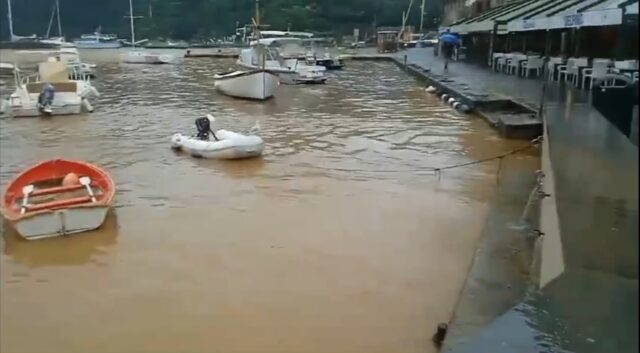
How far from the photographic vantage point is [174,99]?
24.3 metres

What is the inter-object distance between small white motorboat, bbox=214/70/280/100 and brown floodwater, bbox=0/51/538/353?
731 centimetres

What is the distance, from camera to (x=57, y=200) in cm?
898

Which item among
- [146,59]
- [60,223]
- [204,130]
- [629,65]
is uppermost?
[629,65]

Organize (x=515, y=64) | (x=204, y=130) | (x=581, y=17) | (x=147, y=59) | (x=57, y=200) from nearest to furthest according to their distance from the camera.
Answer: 1. (x=57, y=200)
2. (x=581, y=17)
3. (x=204, y=130)
4. (x=515, y=64)
5. (x=147, y=59)

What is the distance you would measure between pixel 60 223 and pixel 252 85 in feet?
50.7

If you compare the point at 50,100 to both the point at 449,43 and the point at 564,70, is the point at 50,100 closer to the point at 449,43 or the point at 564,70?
the point at 564,70

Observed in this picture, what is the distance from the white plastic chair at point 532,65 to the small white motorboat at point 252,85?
8416 mm

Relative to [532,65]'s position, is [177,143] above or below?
below

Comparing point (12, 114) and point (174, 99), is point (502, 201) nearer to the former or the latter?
point (12, 114)

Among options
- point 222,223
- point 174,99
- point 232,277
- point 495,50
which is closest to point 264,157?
point 222,223

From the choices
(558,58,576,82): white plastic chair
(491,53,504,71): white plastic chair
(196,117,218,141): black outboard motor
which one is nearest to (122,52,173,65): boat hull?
(491,53,504,71): white plastic chair

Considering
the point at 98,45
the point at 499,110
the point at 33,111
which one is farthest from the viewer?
the point at 98,45

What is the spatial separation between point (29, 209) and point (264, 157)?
551cm

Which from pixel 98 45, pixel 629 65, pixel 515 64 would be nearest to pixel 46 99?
pixel 515 64
